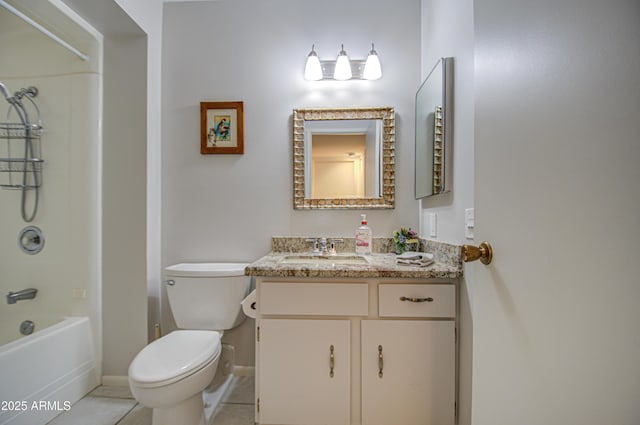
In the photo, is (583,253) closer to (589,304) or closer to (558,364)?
(589,304)

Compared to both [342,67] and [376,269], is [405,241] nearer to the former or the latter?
[376,269]

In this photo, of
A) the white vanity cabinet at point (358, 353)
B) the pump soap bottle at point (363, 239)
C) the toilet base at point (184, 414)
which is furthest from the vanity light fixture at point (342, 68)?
the toilet base at point (184, 414)

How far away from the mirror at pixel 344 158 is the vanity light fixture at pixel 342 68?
20cm

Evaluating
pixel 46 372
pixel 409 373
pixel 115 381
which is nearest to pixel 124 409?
pixel 115 381

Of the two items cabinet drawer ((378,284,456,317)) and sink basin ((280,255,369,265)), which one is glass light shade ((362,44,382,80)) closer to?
sink basin ((280,255,369,265))

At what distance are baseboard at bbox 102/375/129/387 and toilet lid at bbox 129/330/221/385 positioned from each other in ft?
2.06

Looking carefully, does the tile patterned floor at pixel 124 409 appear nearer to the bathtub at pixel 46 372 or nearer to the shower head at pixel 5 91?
the bathtub at pixel 46 372

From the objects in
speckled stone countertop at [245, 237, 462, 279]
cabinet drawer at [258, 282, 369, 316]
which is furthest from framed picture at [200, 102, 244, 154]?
cabinet drawer at [258, 282, 369, 316]

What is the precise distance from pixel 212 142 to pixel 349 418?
5.72 feet

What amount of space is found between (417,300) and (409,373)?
329mm

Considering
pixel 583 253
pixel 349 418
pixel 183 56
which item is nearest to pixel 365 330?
pixel 349 418

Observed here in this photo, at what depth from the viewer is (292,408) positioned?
1.26 m

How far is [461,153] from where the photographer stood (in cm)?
126

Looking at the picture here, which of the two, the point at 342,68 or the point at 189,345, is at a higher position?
the point at 342,68
